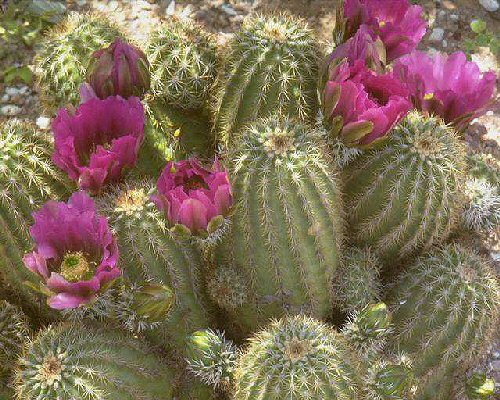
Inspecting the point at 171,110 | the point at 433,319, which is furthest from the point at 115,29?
the point at 433,319

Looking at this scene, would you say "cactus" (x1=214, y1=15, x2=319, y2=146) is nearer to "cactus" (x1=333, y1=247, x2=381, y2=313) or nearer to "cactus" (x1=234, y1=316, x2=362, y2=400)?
"cactus" (x1=333, y1=247, x2=381, y2=313)

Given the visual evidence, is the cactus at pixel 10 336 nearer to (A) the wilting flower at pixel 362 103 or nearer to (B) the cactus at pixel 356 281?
(B) the cactus at pixel 356 281

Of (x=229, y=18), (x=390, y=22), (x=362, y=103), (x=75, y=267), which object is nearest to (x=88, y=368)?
(x=75, y=267)

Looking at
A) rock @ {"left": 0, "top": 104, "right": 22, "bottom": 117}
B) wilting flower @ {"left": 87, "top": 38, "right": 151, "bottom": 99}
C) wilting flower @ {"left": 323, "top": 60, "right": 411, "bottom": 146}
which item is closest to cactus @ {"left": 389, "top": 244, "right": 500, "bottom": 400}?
wilting flower @ {"left": 323, "top": 60, "right": 411, "bottom": 146}

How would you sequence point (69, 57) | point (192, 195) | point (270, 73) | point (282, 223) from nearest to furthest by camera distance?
point (192, 195) < point (282, 223) < point (270, 73) < point (69, 57)

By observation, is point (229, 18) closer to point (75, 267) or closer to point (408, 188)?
point (408, 188)

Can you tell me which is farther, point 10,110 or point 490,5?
point 490,5

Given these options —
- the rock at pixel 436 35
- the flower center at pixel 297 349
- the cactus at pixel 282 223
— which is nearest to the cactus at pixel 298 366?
the flower center at pixel 297 349
